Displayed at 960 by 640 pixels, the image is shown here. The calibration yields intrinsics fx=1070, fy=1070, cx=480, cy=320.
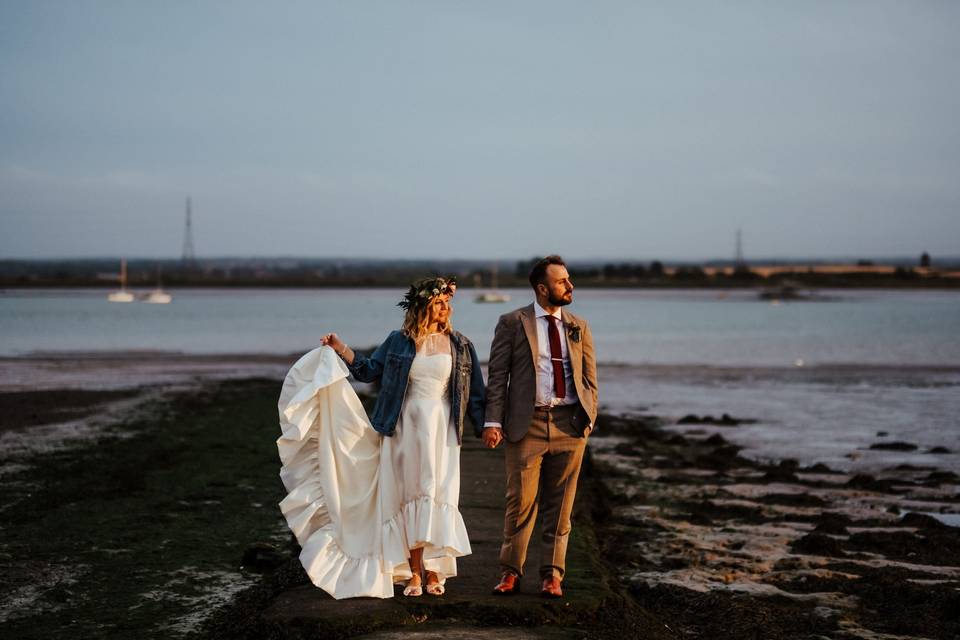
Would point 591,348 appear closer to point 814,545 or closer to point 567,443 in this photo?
point 567,443

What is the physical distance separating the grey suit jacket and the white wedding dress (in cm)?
31

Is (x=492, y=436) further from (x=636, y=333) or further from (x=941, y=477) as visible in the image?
(x=636, y=333)

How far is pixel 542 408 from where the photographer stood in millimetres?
6500

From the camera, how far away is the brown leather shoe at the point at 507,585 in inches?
259

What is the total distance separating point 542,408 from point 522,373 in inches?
9.6

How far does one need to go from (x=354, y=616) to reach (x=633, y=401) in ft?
60.7

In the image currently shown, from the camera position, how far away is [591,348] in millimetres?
6586

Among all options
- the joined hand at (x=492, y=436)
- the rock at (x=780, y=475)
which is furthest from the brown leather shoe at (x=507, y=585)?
the rock at (x=780, y=475)

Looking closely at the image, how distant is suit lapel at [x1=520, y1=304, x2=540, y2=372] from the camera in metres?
6.46

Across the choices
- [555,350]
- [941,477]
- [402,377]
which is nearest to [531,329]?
[555,350]

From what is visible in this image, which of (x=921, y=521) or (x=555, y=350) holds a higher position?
(x=555, y=350)

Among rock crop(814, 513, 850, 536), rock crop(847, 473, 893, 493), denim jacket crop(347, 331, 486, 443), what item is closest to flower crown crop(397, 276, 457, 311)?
denim jacket crop(347, 331, 486, 443)

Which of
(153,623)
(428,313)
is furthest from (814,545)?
(153,623)

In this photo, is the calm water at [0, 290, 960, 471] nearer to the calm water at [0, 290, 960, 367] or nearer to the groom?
the calm water at [0, 290, 960, 367]
